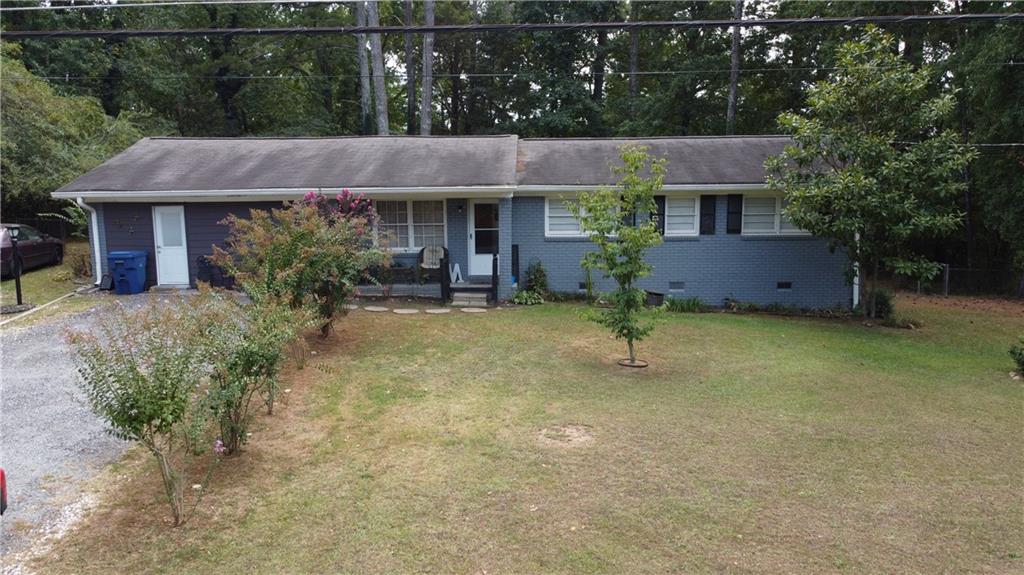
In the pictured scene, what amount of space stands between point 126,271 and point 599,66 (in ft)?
75.0

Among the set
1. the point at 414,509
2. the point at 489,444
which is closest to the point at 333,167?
the point at 489,444

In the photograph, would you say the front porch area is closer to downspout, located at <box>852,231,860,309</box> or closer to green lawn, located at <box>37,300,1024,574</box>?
green lawn, located at <box>37,300,1024,574</box>

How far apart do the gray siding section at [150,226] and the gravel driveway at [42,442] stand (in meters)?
5.22

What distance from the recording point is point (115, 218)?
13.8 metres

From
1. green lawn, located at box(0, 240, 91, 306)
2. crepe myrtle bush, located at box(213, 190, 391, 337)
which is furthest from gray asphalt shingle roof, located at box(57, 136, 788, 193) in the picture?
crepe myrtle bush, located at box(213, 190, 391, 337)

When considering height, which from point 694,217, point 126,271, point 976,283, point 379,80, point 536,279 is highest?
point 379,80

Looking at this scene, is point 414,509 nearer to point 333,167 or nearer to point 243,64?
point 333,167

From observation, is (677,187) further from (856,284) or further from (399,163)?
(399,163)

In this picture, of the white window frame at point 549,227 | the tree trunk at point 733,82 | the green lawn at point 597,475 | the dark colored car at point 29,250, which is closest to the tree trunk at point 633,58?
the tree trunk at point 733,82

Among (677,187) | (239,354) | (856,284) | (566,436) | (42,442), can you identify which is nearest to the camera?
(239,354)

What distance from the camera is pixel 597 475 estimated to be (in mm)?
5105

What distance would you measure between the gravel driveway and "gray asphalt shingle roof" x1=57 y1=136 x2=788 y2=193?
19.5 feet

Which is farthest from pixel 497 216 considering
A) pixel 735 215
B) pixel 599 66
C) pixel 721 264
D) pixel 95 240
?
pixel 599 66

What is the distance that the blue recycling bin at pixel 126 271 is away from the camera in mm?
13234
